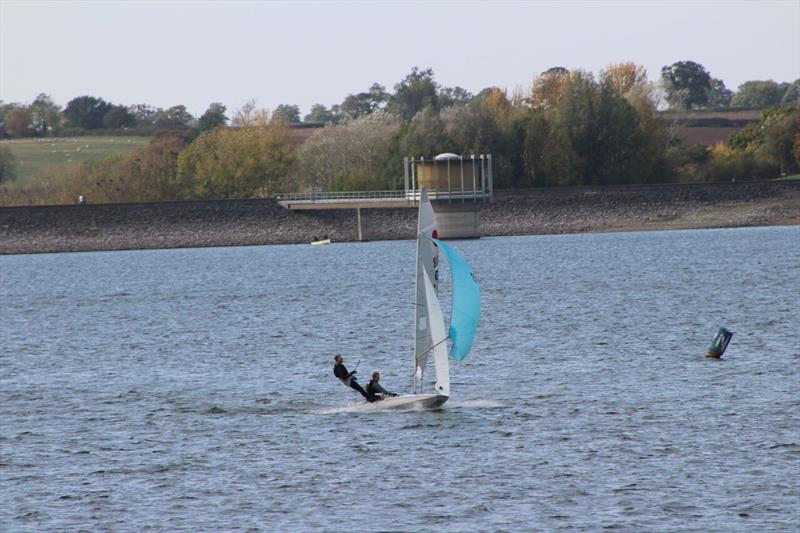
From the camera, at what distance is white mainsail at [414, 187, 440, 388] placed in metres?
39.3

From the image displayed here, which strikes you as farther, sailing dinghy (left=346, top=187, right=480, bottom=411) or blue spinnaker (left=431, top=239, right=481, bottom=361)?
sailing dinghy (left=346, top=187, right=480, bottom=411)

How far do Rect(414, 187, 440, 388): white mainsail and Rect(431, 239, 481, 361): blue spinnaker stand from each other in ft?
2.83

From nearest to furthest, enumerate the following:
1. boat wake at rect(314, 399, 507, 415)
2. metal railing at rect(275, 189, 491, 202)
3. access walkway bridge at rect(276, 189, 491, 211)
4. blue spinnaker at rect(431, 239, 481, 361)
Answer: blue spinnaker at rect(431, 239, 481, 361)
boat wake at rect(314, 399, 507, 415)
access walkway bridge at rect(276, 189, 491, 211)
metal railing at rect(275, 189, 491, 202)

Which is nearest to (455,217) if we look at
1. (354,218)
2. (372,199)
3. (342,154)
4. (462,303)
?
(372,199)

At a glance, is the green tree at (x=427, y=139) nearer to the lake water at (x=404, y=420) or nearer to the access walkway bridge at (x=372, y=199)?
the access walkway bridge at (x=372, y=199)

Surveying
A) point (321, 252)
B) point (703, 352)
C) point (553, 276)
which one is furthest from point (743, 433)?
point (321, 252)

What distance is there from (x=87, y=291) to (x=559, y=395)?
224 ft

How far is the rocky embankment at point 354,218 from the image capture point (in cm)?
16025

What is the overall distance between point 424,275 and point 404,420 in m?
3.97

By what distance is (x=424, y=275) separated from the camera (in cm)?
3947

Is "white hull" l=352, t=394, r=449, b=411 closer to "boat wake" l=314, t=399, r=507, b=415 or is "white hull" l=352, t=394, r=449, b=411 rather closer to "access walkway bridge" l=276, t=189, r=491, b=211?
"boat wake" l=314, t=399, r=507, b=415

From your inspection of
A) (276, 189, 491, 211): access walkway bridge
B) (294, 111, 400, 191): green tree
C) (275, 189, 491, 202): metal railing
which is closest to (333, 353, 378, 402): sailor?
(275, 189, 491, 202): metal railing

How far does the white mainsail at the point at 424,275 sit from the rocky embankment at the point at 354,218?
122m

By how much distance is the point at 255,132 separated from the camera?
19638cm
